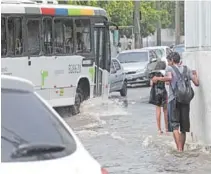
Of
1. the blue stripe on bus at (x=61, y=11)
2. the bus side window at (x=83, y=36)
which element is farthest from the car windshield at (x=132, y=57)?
the blue stripe on bus at (x=61, y=11)

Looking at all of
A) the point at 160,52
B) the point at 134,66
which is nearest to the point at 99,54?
the point at 134,66

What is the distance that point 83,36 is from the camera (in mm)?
19203

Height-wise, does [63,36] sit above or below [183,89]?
above

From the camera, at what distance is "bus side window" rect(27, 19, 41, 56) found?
17145 millimetres

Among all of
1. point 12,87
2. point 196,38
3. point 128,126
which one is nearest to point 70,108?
point 128,126

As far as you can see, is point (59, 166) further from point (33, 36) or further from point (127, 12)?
point (127, 12)

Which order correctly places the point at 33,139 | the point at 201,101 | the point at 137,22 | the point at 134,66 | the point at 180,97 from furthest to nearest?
the point at 137,22 → the point at 134,66 → the point at 201,101 → the point at 180,97 → the point at 33,139

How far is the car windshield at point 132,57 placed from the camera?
31603mm

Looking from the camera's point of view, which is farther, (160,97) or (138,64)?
(138,64)

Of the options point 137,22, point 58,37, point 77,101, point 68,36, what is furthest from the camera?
point 137,22

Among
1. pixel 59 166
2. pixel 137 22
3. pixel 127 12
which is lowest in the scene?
pixel 59 166

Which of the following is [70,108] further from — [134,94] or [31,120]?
[31,120]

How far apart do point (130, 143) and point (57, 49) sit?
571 centimetres

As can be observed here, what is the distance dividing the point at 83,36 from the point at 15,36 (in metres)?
3.02
